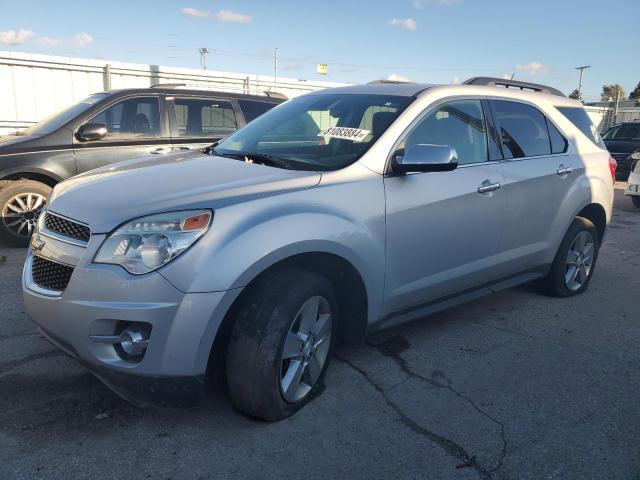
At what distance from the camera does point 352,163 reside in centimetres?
308

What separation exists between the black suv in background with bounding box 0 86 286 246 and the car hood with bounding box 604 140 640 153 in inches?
437

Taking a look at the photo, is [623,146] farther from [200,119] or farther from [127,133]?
[127,133]

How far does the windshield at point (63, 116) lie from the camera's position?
6.24m

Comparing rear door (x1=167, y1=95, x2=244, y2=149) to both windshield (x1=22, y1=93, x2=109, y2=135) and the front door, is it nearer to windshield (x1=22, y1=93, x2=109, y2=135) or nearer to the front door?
windshield (x1=22, y1=93, x2=109, y2=135)

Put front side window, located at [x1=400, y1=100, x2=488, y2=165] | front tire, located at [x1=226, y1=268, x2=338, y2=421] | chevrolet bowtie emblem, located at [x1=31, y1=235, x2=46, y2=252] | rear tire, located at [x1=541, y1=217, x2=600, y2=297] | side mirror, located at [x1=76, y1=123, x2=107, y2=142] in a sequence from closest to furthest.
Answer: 1. front tire, located at [x1=226, y1=268, x2=338, y2=421]
2. chevrolet bowtie emblem, located at [x1=31, y1=235, x2=46, y2=252]
3. front side window, located at [x1=400, y1=100, x2=488, y2=165]
4. rear tire, located at [x1=541, y1=217, x2=600, y2=297]
5. side mirror, located at [x1=76, y1=123, x2=107, y2=142]

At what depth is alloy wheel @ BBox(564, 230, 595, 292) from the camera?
478cm

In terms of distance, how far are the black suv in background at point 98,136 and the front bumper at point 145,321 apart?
3.33 m

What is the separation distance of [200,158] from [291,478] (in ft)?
6.55

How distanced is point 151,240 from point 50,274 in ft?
2.08

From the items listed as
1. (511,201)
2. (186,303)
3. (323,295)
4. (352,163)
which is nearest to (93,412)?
(186,303)

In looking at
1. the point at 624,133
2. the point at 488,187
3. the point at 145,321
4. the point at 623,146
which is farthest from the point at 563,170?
the point at 624,133

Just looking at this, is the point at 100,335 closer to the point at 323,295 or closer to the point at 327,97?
the point at 323,295

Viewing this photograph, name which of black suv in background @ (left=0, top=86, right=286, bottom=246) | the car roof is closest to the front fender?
black suv in background @ (left=0, top=86, right=286, bottom=246)

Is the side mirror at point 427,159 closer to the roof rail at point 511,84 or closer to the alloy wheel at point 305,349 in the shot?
the alloy wheel at point 305,349
